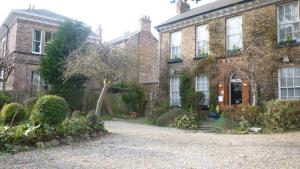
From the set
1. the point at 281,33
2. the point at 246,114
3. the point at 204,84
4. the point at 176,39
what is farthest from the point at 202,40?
the point at 246,114

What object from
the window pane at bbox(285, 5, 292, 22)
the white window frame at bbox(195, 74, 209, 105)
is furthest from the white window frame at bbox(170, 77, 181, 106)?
the window pane at bbox(285, 5, 292, 22)

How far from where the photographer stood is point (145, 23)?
3388 cm

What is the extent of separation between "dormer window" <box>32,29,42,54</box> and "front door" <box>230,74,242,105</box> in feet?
57.7

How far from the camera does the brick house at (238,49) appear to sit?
17.8 metres

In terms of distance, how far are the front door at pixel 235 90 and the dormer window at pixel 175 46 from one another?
5.03m

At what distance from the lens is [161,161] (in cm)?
845

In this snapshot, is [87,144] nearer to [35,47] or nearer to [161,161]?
[161,161]

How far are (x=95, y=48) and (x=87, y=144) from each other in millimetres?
5374

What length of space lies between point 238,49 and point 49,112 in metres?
12.8

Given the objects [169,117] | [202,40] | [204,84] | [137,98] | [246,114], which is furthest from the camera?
[137,98]

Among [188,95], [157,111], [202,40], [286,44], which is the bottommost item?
[157,111]

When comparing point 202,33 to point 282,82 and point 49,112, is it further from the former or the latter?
point 49,112

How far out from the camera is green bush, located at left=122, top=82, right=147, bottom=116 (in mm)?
24656

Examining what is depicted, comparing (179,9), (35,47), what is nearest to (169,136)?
(179,9)
